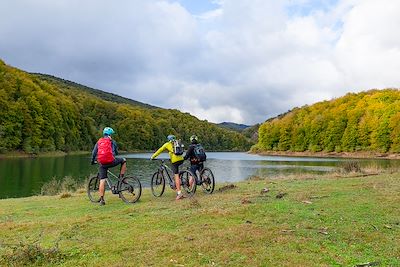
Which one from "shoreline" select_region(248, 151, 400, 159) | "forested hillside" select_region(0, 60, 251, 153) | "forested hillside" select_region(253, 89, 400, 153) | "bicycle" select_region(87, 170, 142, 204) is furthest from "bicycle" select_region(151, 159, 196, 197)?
"forested hillside" select_region(253, 89, 400, 153)

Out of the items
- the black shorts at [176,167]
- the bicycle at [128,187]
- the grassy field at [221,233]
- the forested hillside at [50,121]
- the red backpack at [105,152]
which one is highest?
the forested hillside at [50,121]

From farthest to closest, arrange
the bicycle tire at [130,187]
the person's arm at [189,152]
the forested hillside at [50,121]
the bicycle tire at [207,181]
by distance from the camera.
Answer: the forested hillside at [50,121]
the bicycle tire at [207,181]
the person's arm at [189,152]
the bicycle tire at [130,187]

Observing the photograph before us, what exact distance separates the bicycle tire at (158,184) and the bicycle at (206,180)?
1.23 m

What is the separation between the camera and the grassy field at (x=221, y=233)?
6.53 meters

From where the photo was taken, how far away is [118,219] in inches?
389

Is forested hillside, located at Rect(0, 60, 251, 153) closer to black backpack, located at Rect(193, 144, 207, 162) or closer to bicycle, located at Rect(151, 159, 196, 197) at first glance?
bicycle, located at Rect(151, 159, 196, 197)

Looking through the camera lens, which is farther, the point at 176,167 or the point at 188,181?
the point at 188,181

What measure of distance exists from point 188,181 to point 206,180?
0.70 m

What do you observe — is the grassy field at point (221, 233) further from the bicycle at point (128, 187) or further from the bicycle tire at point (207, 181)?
the bicycle tire at point (207, 181)

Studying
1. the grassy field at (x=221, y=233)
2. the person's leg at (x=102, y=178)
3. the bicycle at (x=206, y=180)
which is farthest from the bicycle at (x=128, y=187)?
the bicycle at (x=206, y=180)

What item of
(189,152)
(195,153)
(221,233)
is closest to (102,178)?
(189,152)

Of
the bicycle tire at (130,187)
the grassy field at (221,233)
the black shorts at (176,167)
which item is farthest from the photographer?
the black shorts at (176,167)

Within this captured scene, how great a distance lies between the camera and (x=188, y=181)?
46.4 ft

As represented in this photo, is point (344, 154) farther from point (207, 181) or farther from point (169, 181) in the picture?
point (169, 181)
